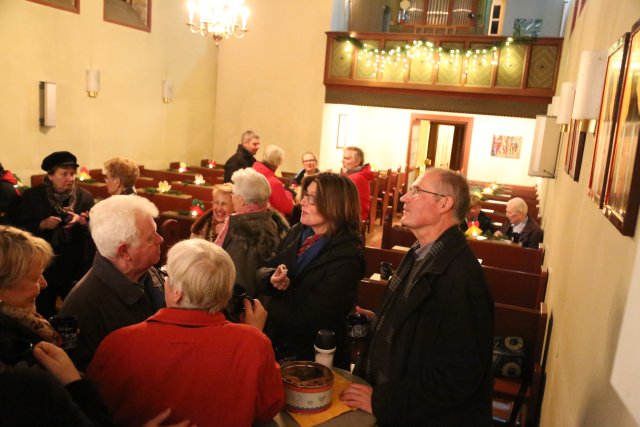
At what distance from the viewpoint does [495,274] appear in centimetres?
404

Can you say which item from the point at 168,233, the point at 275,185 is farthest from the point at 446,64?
the point at 168,233

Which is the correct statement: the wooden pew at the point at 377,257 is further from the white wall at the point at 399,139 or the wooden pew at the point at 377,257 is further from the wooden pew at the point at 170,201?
the white wall at the point at 399,139

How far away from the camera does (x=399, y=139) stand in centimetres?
1346

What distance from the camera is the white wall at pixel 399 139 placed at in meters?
11.8

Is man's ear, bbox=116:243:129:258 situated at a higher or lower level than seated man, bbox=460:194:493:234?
higher

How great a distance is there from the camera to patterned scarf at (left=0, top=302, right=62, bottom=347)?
1.41 metres

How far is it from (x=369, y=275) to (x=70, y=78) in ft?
18.9

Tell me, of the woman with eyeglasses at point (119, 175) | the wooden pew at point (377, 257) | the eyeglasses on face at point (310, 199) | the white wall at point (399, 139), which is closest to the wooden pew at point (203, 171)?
the white wall at point (399, 139)

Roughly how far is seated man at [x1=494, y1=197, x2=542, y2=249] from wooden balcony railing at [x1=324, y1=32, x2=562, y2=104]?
4.37m

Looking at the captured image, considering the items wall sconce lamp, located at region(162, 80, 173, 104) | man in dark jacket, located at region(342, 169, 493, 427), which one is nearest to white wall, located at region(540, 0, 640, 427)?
man in dark jacket, located at region(342, 169, 493, 427)

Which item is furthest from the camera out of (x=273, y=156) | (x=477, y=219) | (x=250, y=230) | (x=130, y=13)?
(x=130, y=13)

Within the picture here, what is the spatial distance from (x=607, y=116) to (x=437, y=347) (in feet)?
3.99

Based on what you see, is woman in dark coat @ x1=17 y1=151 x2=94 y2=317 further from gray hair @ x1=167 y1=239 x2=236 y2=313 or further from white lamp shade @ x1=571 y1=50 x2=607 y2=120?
white lamp shade @ x1=571 y1=50 x2=607 y2=120

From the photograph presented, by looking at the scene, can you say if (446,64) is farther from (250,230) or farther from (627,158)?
(627,158)
